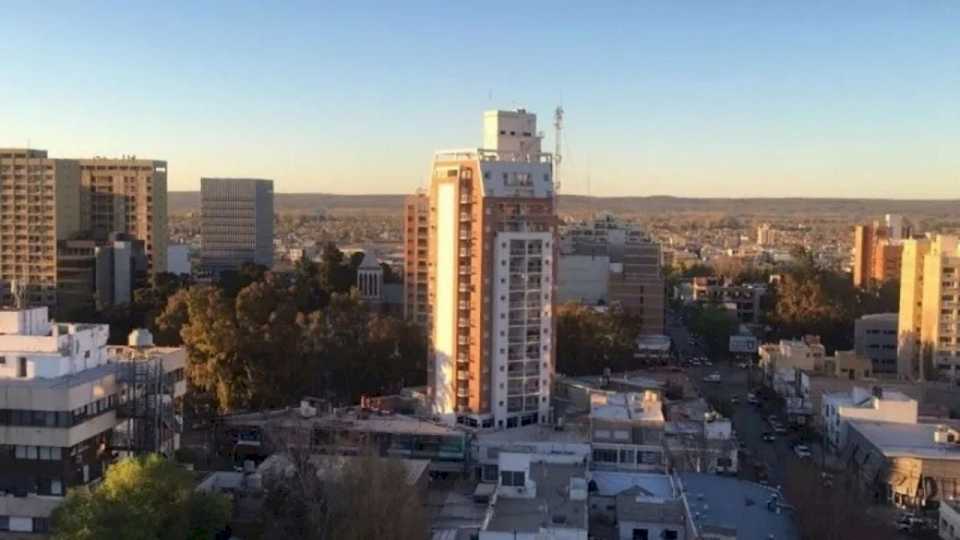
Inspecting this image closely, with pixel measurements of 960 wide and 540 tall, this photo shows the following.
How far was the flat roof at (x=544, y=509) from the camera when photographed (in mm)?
13383

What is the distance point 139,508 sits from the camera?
1162cm

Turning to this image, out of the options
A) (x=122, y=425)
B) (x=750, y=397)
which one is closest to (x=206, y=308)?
(x=122, y=425)

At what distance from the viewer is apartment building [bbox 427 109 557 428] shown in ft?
66.2

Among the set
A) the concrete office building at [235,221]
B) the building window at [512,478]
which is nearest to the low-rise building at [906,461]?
the building window at [512,478]

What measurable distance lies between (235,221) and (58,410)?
40.4 meters

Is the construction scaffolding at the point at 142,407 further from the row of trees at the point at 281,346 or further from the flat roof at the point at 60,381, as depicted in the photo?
the row of trees at the point at 281,346

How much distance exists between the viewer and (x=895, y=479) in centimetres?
1706

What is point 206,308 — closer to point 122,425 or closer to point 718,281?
point 122,425

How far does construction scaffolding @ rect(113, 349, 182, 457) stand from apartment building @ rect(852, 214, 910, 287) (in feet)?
98.2

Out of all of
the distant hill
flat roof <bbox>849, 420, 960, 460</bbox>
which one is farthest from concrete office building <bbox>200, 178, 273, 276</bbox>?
the distant hill

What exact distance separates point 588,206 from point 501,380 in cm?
12323

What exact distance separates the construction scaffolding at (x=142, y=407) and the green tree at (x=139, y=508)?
71.9 inches

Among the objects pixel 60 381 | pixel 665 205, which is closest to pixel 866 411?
pixel 60 381

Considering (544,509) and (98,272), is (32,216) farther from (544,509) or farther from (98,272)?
(544,509)
